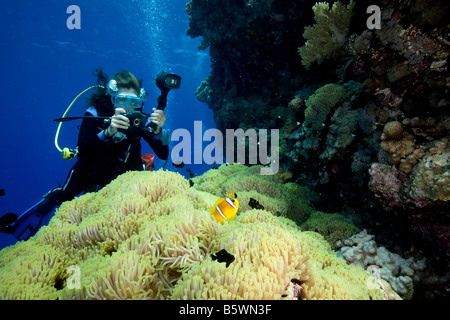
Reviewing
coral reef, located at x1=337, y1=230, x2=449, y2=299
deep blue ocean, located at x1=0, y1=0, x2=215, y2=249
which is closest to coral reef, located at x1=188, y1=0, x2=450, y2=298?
coral reef, located at x1=337, y1=230, x2=449, y2=299

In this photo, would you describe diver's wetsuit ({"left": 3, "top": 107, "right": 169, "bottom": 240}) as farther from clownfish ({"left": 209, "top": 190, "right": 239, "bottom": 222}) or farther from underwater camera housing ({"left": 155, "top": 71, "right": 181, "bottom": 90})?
clownfish ({"left": 209, "top": 190, "right": 239, "bottom": 222})

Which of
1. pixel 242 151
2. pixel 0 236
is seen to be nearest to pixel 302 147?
pixel 242 151

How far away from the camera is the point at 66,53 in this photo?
30703mm

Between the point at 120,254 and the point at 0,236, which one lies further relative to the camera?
the point at 0,236

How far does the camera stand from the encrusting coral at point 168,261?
1.47 m

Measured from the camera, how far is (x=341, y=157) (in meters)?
3.64

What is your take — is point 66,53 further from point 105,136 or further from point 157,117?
point 157,117

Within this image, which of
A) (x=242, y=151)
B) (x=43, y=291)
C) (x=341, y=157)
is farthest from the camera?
(x=242, y=151)

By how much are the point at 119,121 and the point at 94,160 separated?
135cm

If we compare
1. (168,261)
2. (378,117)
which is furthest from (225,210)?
(378,117)

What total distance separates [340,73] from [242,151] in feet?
12.8

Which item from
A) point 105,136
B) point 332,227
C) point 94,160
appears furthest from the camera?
point 94,160

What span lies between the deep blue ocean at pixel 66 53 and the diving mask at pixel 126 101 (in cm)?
467
